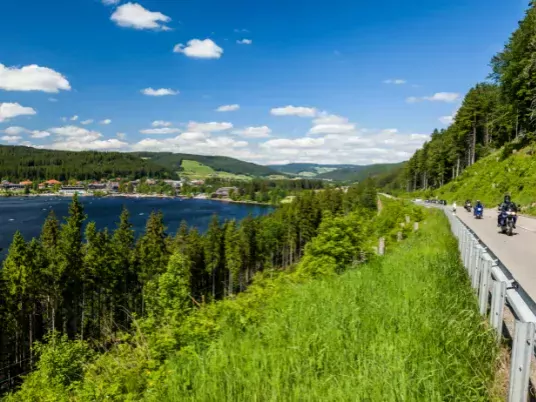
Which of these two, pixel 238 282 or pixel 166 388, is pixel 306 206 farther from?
pixel 166 388

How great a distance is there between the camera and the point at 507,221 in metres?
17.6

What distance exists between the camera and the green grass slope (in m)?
31.1

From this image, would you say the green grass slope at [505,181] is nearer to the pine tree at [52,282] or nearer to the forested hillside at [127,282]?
the forested hillside at [127,282]

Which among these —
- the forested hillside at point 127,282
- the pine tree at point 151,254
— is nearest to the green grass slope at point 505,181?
the forested hillside at point 127,282

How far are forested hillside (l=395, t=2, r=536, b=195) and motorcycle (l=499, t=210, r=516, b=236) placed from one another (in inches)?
607

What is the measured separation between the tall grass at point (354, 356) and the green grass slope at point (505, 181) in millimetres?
27677

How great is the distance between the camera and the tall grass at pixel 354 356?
3561 millimetres

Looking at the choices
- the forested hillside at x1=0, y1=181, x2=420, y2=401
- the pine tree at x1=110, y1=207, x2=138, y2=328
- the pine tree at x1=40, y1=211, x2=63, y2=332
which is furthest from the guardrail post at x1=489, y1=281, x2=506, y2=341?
the pine tree at x1=110, y1=207, x2=138, y2=328

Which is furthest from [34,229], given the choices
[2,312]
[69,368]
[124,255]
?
[69,368]

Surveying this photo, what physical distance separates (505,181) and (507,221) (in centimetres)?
2298

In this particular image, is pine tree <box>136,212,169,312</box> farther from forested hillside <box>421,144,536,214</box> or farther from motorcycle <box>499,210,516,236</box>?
motorcycle <box>499,210,516,236</box>

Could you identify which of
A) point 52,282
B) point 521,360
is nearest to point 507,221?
point 521,360

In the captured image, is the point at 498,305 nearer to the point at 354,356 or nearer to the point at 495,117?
the point at 354,356

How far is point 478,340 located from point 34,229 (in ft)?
354
